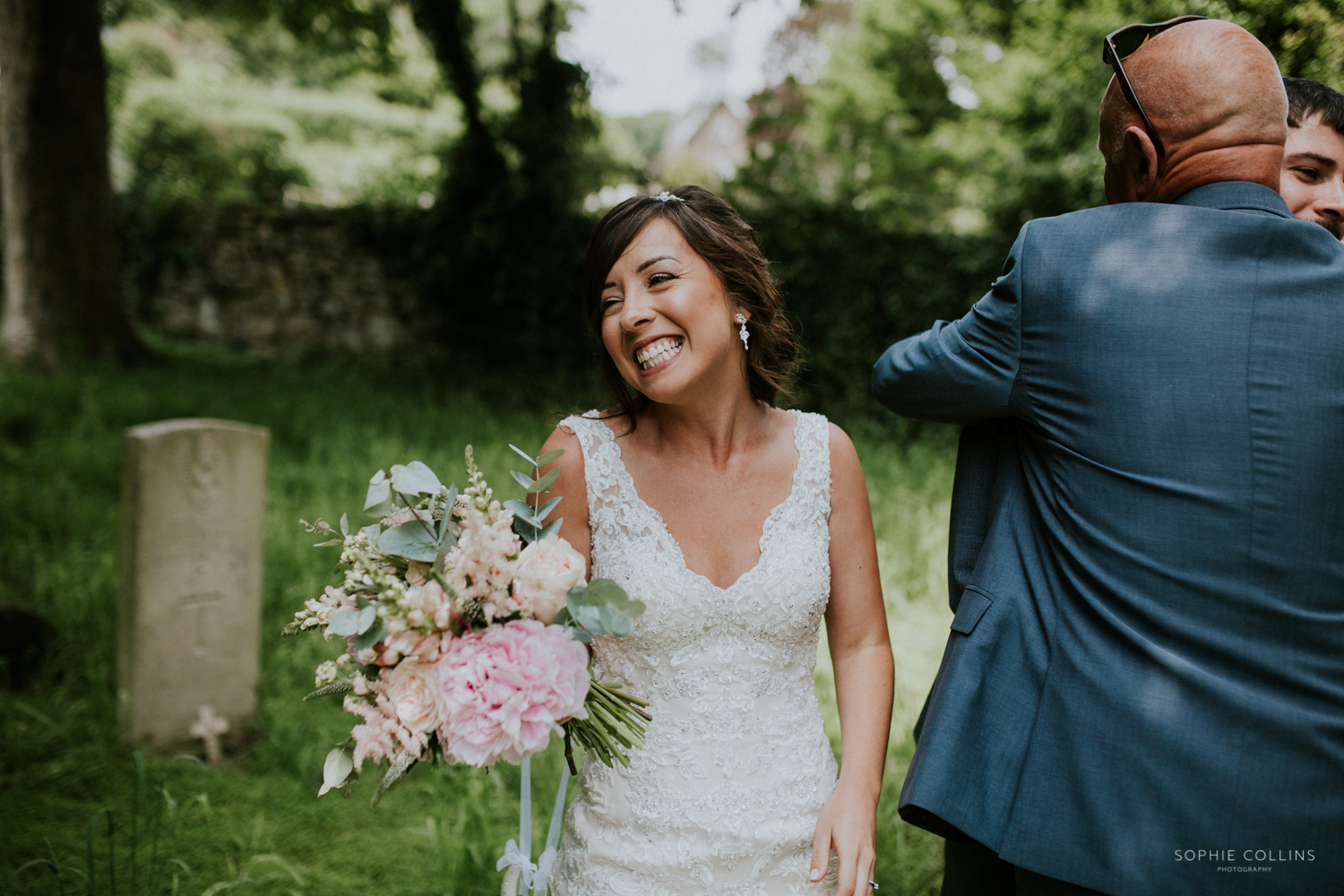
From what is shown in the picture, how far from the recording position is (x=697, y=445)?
2.23 meters

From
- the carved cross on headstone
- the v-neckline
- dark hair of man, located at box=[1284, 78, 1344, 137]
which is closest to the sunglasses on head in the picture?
dark hair of man, located at box=[1284, 78, 1344, 137]

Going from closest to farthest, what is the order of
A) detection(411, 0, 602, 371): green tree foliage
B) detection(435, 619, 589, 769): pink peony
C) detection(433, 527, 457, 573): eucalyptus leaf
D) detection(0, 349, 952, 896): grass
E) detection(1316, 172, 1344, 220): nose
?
1. detection(435, 619, 589, 769): pink peony
2. detection(433, 527, 457, 573): eucalyptus leaf
3. detection(1316, 172, 1344, 220): nose
4. detection(0, 349, 952, 896): grass
5. detection(411, 0, 602, 371): green tree foliage

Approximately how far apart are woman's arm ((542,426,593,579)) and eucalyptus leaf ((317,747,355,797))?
693 mm

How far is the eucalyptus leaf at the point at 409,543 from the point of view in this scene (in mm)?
1526

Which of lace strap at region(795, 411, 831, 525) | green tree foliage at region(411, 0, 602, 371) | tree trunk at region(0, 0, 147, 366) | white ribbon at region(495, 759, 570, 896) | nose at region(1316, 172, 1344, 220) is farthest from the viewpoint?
green tree foliage at region(411, 0, 602, 371)

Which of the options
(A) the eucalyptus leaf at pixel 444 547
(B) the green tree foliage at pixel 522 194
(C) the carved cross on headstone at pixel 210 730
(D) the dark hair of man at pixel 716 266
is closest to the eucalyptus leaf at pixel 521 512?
(A) the eucalyptus leaf at pixel 444 547

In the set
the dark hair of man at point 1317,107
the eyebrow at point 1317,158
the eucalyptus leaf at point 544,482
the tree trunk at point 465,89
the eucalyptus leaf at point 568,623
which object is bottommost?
the eucalyptus leaf at point 568,623

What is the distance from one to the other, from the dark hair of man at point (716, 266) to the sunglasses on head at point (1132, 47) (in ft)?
2.89

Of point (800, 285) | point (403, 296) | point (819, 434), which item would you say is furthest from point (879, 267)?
point (819, 434)

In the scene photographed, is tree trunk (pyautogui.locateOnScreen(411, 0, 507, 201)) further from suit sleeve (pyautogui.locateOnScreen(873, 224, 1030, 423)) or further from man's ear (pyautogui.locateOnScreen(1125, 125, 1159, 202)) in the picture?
man's ear (pyautogui.locateOnScreen(1125, 125, 1159, 202))

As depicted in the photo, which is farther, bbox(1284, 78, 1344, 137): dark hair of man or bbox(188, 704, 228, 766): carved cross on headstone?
bbox(188, 704, 228, 766): carved cross on headstone

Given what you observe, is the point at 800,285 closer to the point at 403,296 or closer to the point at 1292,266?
the point at 403,296

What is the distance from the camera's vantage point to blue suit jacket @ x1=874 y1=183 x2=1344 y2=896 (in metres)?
1.42

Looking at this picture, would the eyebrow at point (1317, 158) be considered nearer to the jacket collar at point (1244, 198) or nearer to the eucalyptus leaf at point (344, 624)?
the jacket collar at point (1244, 198)
